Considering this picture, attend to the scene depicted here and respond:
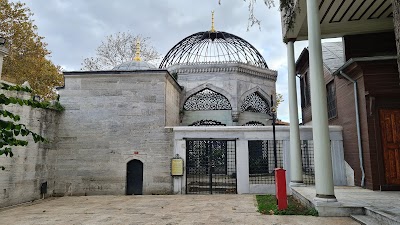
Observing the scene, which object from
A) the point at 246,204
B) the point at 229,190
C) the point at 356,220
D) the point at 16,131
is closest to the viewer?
the point at 16,131

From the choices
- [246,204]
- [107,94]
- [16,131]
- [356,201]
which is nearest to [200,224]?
[246,204]

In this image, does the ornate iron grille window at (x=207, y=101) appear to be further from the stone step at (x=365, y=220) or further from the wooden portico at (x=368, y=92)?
the stone step at (x=365, y=220)

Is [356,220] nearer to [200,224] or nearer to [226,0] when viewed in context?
[200,224]

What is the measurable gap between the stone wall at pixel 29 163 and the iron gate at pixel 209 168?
5.73 metres

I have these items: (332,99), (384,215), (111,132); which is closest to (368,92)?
(332,99)

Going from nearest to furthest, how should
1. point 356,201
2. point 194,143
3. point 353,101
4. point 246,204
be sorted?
point 356,201, point 246,204, point 353,101, point 194,143

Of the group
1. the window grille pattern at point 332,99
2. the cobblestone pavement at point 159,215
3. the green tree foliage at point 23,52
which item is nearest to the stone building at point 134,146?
the window grille pattern at point 332,99

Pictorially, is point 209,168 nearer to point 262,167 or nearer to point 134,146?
point 262,167

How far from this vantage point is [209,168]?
37.7 ft

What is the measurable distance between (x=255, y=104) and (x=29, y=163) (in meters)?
12.6

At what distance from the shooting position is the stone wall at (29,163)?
30.0ft

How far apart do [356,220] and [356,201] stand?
114cm

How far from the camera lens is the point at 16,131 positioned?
2.32 meters

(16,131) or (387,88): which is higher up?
(387,88)
